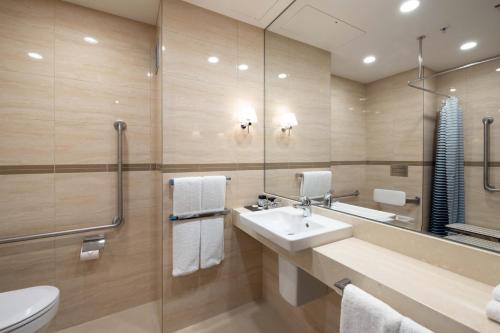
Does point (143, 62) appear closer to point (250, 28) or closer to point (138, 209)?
point (250, 28)

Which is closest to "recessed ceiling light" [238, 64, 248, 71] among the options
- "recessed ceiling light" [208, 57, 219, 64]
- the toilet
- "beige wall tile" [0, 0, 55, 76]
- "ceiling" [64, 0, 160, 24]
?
"recessed ceiling light" [208, 57, 219, 64]

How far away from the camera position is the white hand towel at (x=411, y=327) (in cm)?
60

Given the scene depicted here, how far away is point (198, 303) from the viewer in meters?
1.75

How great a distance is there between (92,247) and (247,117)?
5.29 feet

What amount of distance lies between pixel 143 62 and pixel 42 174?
47.5 inches

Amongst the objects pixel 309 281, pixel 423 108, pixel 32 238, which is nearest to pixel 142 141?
pixel 32 238

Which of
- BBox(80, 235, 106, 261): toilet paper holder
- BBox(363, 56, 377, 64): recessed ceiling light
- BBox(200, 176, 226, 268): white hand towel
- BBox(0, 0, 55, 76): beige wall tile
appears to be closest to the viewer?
BBox(363, 56, 377, 64): recessed ceiling light

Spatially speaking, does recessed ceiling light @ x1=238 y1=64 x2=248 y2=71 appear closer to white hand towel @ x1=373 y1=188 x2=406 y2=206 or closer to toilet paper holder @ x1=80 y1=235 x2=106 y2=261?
white hand towel @ x1=373 y1=188 x2=406 y2=206

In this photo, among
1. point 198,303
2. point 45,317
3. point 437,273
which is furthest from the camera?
point 198,303

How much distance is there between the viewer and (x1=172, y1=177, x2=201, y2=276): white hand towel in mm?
1606

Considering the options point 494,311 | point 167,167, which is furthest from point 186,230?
point 494,311

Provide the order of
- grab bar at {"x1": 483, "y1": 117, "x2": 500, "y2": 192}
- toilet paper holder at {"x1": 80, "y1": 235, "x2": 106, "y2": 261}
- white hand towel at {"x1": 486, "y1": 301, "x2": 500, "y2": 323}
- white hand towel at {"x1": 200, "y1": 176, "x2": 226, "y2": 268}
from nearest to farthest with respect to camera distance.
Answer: white hand towel at {"x1": 486, "y1": 301, "x2": 500, "y2": 323} < grab bar at {"x1": 483, "y1": 117, "x2": 500, "y2": 192} < toilet paper holder at {"x1": 80, "y1": 235, "x2": 106, "y2": 261} < white hand towel at {"x1": 200, "y1": 176, "x2": 226, "y2": 268}

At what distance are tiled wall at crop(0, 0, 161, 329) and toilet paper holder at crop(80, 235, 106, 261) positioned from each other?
0.31ft

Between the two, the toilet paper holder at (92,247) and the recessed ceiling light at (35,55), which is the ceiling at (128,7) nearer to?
the recessed ceiling light at (35,55)
